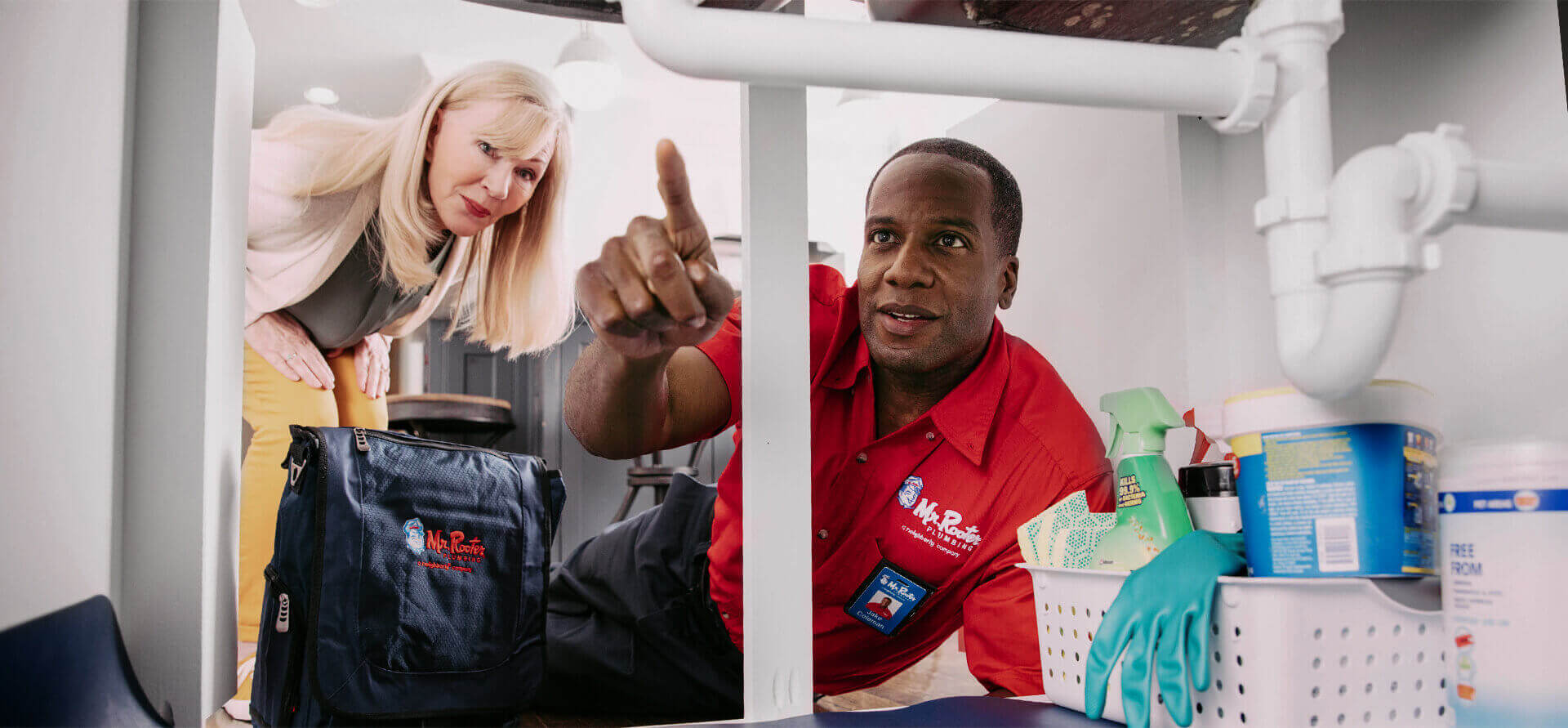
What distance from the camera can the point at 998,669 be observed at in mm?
940

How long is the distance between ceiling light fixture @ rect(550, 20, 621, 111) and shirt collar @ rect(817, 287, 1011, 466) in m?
1.15

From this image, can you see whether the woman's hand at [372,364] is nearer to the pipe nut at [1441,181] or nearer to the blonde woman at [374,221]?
the blonde woman at [374,221]

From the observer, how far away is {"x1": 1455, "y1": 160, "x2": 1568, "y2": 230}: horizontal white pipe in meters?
0.52

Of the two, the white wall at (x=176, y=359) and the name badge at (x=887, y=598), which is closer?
the white wall at (x=176, y=359)

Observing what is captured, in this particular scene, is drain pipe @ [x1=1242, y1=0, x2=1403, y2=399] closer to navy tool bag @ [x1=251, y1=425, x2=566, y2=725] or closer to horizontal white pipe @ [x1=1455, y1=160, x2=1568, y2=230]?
horizontal white pipe @ [x1=1455, y1=160, x2=1568, y2=230]

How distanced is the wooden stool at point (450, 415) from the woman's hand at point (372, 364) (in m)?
0.60

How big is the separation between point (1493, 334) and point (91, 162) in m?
1.12

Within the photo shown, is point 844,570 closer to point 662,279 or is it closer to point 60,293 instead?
point 662,279

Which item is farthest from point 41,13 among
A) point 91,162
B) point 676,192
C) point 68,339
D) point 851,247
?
point 851,247

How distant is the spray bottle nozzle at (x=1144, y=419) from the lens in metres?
0.75

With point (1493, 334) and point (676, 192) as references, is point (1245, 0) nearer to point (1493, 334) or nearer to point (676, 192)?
point (1493, 334)

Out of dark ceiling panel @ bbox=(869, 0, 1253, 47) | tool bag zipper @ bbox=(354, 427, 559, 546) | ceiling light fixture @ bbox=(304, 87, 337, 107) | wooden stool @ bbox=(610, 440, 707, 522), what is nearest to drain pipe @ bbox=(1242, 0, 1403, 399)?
dark ceiling panel @ bbox=(869, 0, 1253, 47)

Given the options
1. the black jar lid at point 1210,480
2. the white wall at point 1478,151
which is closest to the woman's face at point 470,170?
the white wall at point 1478,151

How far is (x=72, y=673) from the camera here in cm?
58
